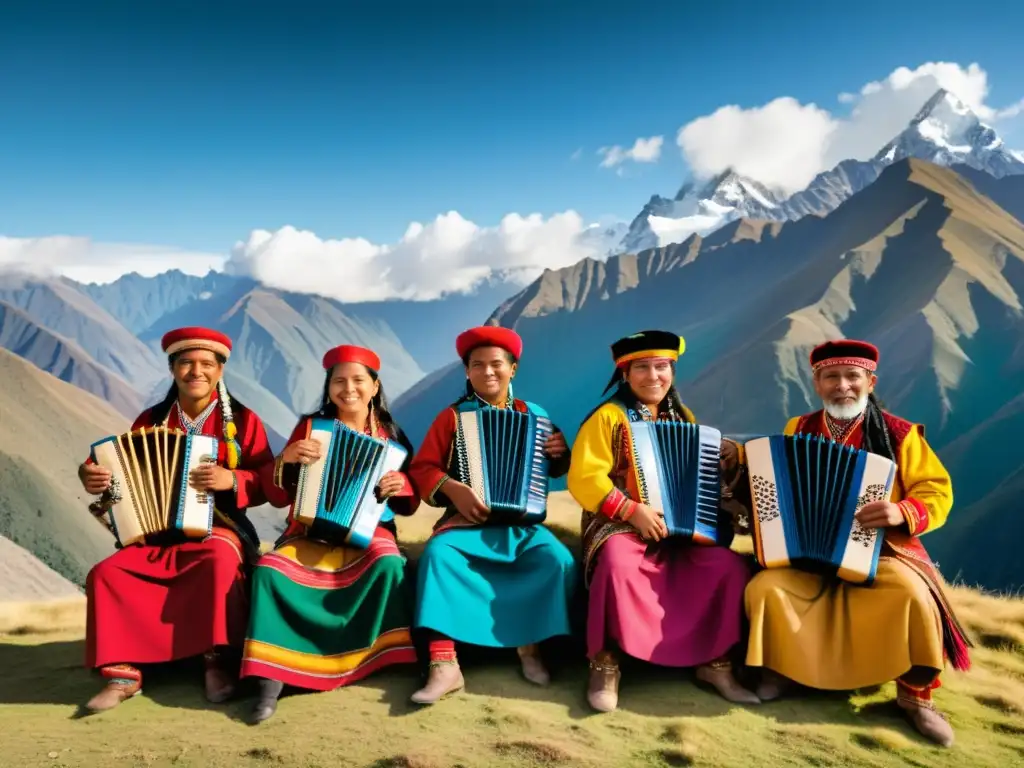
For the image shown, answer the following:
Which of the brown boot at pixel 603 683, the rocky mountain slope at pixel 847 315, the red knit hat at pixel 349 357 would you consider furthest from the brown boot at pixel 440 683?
the rocky mountain slope at pixel 847 315

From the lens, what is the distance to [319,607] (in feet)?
14.2

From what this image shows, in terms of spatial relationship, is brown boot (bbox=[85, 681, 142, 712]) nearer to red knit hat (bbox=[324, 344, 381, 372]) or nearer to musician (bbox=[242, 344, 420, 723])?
musician (bbox=[242, 344, 420, 723])

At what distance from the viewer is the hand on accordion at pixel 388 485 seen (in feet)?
15.1

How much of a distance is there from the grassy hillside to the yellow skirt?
0.22m

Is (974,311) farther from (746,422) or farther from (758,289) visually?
(758,289)

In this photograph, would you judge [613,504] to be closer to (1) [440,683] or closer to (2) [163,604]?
(1) [440,683]

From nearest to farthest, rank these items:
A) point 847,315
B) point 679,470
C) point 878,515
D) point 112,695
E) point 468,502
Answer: point 878,515 → point 112,695 → point 679,470 → point 468,502 → point 847,315

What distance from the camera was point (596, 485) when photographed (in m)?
4.58

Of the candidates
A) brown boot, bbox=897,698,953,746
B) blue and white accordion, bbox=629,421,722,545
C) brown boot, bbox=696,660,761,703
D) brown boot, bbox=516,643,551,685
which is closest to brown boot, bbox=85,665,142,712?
brown boot, bbox=516,643,551,685

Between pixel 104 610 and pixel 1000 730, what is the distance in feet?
16.8

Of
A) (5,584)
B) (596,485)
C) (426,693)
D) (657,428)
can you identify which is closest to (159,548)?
(426,693)

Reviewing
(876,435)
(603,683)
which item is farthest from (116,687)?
(876,435)

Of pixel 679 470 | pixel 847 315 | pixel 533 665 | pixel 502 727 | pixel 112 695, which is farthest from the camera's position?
pixel 847 315

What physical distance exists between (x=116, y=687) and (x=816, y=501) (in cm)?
412
